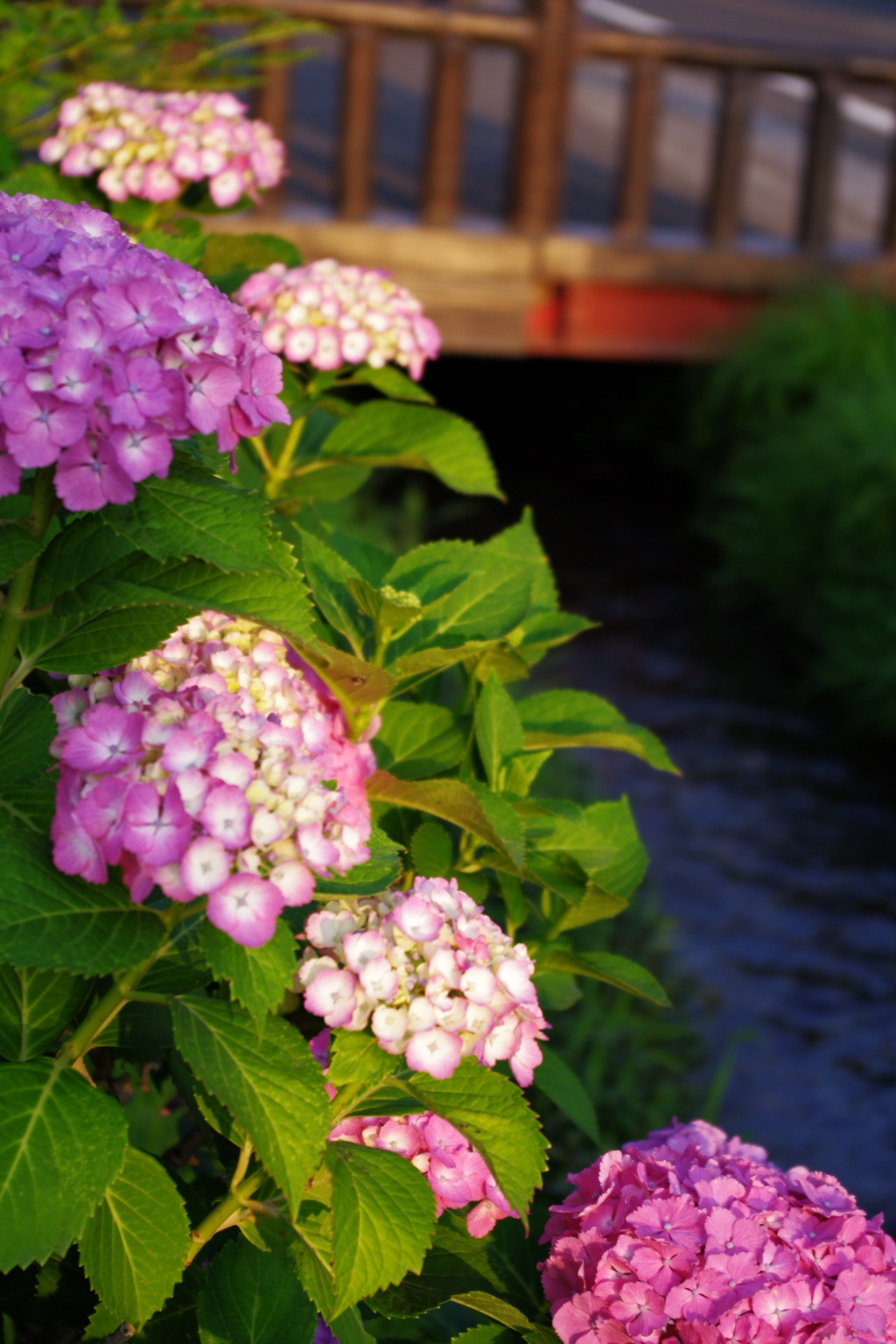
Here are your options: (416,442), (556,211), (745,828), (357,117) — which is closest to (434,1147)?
(416,442)

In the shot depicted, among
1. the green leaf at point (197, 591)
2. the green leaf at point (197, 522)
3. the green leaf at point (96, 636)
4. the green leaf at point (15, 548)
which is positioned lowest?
the green leaf at point (96, 636)

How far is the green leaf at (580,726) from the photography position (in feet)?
4.00

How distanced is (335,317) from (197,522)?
67cm

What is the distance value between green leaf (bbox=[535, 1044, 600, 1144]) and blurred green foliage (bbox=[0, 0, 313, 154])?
1279 mm

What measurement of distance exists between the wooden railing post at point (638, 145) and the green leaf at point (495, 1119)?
18.8ft

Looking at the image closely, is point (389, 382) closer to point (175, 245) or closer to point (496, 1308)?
point (175, 245)

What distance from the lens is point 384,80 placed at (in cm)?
1398

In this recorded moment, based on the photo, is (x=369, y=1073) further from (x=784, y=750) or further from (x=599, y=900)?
(x=784, y=750)

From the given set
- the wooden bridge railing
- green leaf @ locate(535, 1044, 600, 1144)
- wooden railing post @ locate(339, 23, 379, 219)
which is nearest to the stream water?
the wooden bridge railing

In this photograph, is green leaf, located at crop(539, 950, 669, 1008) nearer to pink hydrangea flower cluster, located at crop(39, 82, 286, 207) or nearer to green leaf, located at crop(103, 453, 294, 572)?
green leaf, located at crop(103, 453, 294, 572)

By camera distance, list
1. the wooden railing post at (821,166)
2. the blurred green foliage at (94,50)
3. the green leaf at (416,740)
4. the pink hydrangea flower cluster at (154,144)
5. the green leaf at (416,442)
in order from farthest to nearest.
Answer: the wooden railing post at (821,166), the blurred green foliage at (94,50), the pink hydrangea flower cluster at (154,144), the green leaf at (416,442), the green leaf at (416,740)

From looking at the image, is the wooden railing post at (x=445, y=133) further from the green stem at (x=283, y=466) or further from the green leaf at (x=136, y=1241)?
the green leaf at (x=136, y=1241)

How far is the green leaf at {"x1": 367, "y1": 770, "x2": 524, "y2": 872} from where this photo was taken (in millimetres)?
1007

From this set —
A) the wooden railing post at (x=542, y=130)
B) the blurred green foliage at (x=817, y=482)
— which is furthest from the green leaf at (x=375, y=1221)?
the wooden railing post at (x=542, y=130)
